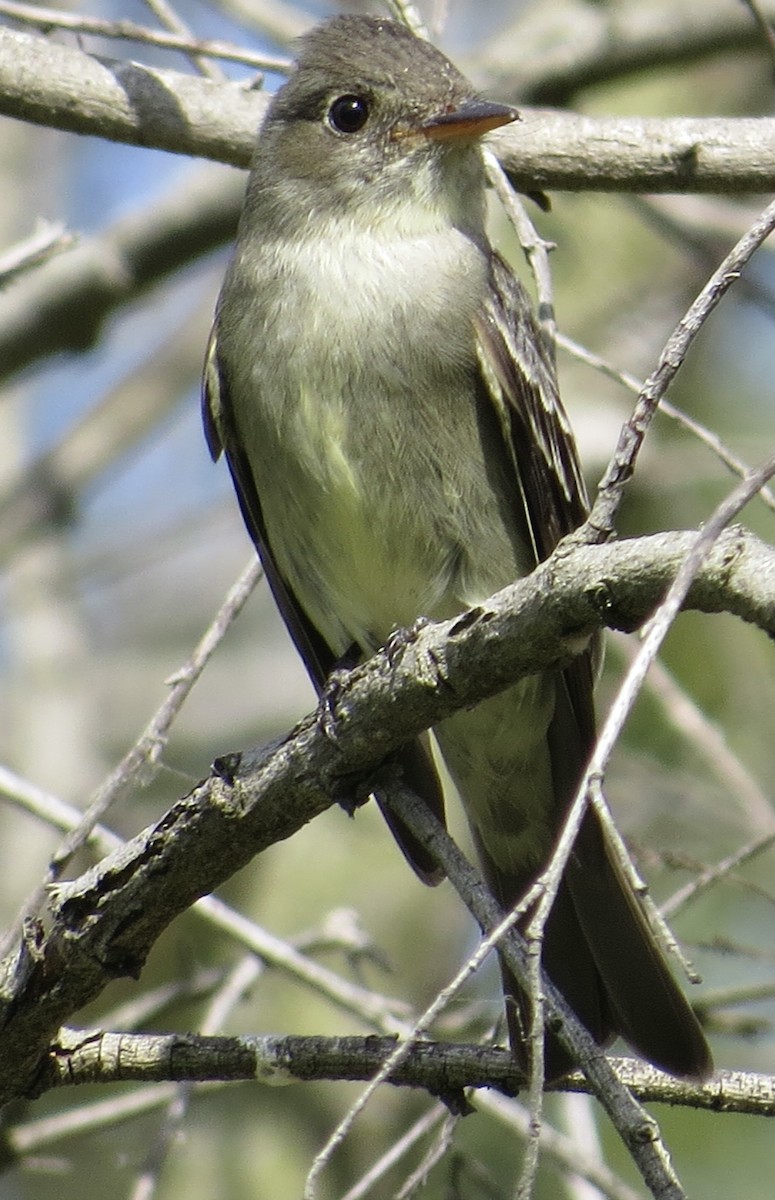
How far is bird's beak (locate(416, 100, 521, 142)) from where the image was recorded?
3.92m

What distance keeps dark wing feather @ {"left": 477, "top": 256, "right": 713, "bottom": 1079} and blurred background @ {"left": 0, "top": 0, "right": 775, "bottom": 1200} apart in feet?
2.05

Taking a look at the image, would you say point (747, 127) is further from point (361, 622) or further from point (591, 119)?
point (361, 622)

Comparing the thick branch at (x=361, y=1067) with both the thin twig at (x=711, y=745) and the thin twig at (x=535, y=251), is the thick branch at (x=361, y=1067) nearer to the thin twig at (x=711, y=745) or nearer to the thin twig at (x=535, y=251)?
the thin twig at (x=535, y=251)

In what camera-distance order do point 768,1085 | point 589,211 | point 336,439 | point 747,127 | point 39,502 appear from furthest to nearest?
point 589,211
point 39,502
point 336,439
point 747,127
point 768,1085

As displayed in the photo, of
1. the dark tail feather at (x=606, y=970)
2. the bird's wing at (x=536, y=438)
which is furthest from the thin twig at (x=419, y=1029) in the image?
the bird's wing at (x=536, y=438)

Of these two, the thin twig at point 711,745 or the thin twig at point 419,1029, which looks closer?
the thin twig at point 419,1029

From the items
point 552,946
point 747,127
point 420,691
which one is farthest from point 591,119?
point 552,946

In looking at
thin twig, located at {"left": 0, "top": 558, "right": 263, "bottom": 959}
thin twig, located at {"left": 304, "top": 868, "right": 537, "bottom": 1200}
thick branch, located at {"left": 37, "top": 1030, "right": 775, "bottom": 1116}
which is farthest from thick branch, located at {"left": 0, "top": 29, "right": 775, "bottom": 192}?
thin twig, located at {"left": 304, "top": 868, "right": 537, "bottom": 1200}

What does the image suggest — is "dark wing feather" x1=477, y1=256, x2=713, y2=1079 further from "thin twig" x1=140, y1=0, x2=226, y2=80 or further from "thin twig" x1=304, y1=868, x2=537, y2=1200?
"thin twig" x1=304, y1=868, x2=537, y2=1200

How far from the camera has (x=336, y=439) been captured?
4.08 meters

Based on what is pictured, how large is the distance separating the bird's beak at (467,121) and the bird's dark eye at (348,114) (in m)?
0.23

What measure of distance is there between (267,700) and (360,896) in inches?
41.3

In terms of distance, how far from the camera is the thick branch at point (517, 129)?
12.5 feet

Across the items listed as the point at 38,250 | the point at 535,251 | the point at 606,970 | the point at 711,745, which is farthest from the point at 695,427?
the point at 38,250
